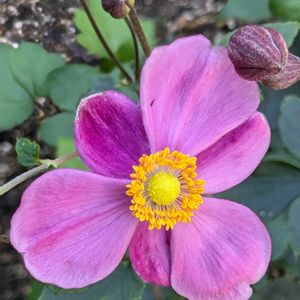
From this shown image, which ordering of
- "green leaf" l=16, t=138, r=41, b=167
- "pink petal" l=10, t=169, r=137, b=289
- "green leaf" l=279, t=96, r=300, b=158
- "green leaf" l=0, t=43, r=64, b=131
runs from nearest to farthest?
"pink petal" l=10, t=169, r=137, b=289 → "green leaf" l=16, t=138, r=41, b=167 → "green leaf" l=279, t=96, r=300, b=158 → "green leaf" l=0, t=43, r=64, b=131

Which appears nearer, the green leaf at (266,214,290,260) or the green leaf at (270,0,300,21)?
the green leaf at (266,214,290,260)

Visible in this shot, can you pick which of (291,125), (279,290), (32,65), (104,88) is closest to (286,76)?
(291,125)

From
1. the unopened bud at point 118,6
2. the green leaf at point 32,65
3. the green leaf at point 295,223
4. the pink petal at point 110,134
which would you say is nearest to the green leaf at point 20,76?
the green leaf at point 32,65

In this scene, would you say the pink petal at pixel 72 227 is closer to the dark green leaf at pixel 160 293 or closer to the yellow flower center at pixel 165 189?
the yellow flower center at pixel 165 189

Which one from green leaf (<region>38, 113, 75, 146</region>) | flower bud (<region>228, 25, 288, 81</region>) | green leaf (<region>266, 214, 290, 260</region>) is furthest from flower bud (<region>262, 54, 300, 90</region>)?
green leaf (<region>38, 113, 75, 146</region>)

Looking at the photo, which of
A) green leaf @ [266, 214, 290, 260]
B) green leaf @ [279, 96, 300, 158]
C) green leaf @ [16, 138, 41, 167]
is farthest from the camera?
green leaf @ [266, 214, 290, 260]

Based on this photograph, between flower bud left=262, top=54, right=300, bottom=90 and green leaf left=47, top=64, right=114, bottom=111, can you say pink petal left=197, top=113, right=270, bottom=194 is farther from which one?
green leaf left=47, top=64, right=114, bottom=111
